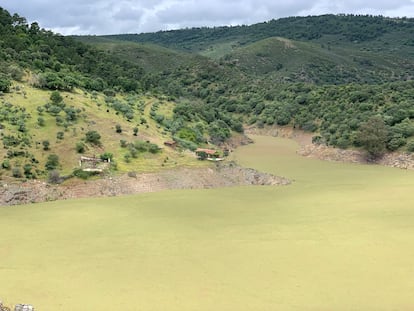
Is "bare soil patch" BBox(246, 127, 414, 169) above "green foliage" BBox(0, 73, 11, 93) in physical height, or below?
below

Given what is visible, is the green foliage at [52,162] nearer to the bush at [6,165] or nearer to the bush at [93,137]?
the bush at [6,165]

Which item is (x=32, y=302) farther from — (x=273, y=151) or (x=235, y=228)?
(x=273, y=151)

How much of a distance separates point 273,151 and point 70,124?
111ft

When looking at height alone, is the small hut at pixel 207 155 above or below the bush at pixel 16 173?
above

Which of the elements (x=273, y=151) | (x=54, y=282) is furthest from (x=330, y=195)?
(x=273, y=151)

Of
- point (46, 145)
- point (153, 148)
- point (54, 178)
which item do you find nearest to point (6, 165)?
point (54, 178)

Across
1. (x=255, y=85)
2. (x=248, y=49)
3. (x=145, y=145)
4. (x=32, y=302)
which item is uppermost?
(x=248, y=49)

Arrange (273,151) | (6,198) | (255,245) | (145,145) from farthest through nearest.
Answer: (273,151), (145,145), (6,198), (255,245)

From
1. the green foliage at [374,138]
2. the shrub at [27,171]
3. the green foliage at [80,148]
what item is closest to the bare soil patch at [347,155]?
the green foliage at [374,138]

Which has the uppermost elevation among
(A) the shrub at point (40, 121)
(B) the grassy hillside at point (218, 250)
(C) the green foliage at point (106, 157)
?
(A) the shrub at point (40, 121)

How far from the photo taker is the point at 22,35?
82188mm

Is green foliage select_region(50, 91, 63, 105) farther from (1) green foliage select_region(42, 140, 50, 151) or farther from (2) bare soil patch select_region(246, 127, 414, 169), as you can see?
(2) bare soil patch select_region(246, 127, 414, 169)

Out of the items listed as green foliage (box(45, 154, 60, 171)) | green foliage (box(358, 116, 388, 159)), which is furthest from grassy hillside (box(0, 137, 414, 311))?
green foliage (box(358, 116, 388, 159))

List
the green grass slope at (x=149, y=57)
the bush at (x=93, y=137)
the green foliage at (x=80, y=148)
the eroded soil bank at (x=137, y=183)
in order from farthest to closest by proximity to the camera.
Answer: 1. the green grass slope at (x=149, y=57)
2. the bush at (x=93, y=137)
3. the green foliage at (x=80, y=148)
4. the eroded soil bank at (x=137, y=183)
